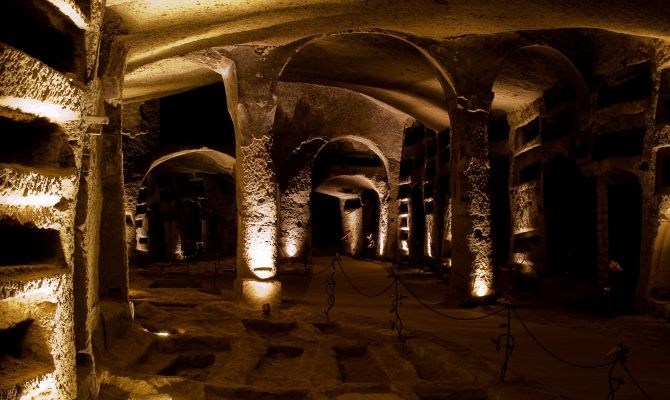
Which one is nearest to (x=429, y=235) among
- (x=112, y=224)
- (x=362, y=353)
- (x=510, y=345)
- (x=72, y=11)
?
(x=362, y=353)

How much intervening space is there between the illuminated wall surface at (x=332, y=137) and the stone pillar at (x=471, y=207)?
0.10ft

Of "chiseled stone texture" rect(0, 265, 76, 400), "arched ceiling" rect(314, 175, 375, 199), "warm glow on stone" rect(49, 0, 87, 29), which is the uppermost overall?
"arched ceiling" rect(314, 175, 375, 199)

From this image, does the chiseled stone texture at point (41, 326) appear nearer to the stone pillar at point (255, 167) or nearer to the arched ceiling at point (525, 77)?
the stone pillar at point (255, 167)

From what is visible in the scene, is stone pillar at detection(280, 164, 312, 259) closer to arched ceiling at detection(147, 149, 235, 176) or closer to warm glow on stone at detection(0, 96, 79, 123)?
arched ceiling at detection(147, 149, 235, 176)

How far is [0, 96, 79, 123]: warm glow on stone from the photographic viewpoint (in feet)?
7.70

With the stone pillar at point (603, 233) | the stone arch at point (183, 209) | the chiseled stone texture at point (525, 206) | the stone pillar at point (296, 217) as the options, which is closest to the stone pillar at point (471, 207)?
the stone pillar at point (603, 233)

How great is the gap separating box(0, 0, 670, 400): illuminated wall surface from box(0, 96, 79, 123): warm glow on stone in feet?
0.03

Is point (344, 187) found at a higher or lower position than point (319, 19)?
lower

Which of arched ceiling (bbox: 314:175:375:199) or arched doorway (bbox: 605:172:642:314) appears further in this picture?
arched ceiling (bbox: 314:175:375:199)

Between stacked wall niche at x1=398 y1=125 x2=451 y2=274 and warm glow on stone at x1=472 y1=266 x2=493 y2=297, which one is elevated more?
stacked wall niche at x1=398 y1=125 x2=451 y2=274

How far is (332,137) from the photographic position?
17.0m

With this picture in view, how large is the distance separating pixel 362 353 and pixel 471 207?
Answer: 3.65 metres

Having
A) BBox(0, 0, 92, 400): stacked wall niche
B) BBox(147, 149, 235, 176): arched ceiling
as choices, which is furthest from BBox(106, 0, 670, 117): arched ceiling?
BBox(147, 149, 235, 176): arched ceiling

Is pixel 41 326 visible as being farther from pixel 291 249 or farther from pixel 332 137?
pixel 332 137
